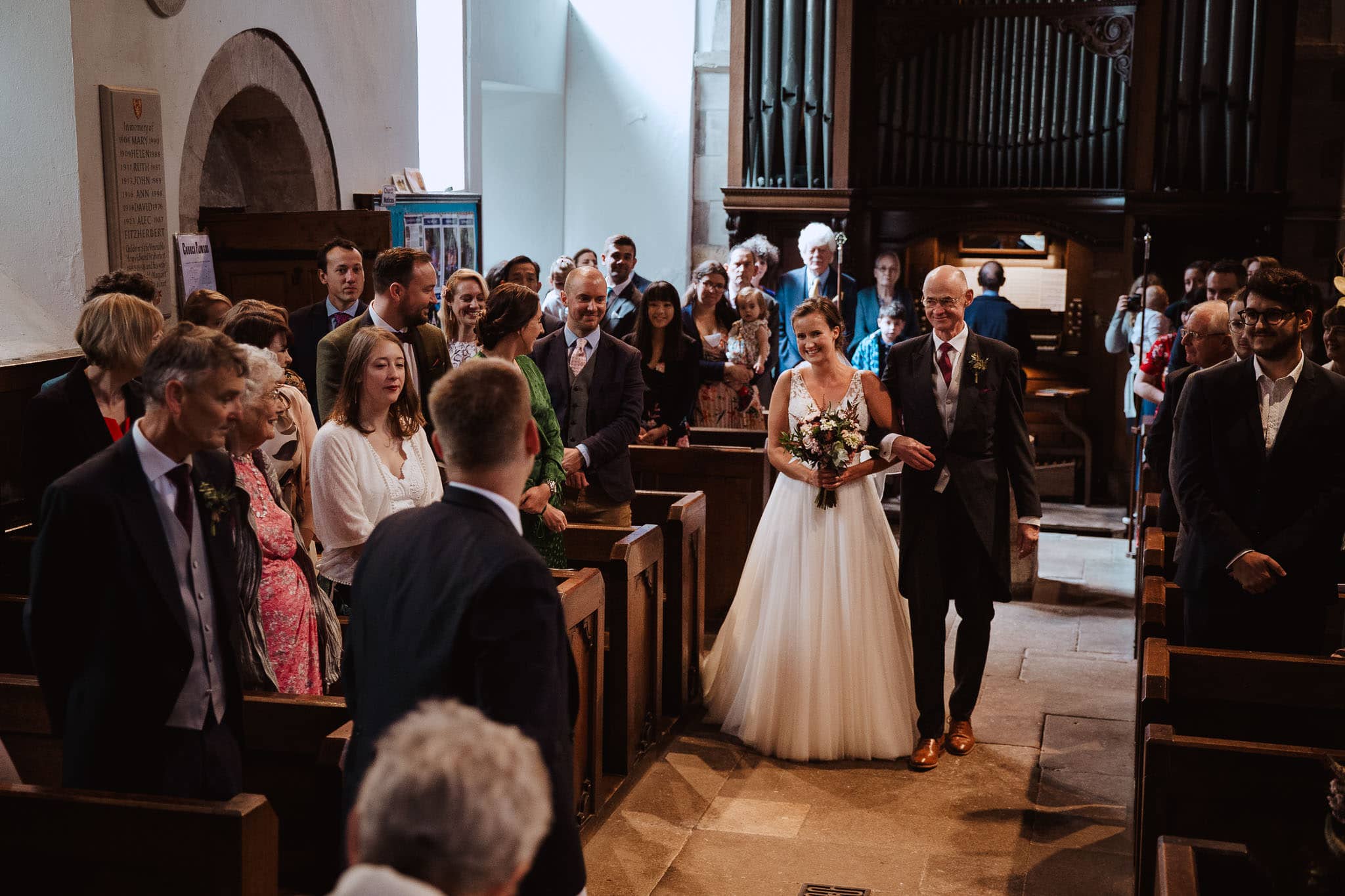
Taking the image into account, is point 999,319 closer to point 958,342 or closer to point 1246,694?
point 958,342

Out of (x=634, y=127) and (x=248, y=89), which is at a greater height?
(x=634, y=127)

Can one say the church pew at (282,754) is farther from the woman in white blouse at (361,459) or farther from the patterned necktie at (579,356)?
the patterned necktie at (579,356)

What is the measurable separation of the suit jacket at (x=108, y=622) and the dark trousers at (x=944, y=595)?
9.29ft

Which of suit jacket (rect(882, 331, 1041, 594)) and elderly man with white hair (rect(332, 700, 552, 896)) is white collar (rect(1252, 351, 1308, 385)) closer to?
suit jacket (rect(882, 331, 1041, 594))

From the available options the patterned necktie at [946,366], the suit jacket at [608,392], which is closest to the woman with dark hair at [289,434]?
the suit jacket at [608,392]

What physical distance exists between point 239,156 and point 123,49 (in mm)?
1733

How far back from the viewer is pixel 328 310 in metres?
5.79

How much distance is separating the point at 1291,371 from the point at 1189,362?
154 centimetres

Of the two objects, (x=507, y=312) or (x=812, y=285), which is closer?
(x=507, y=312)

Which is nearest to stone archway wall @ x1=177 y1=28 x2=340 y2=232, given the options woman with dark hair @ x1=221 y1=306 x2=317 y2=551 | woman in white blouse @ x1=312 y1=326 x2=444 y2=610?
woman with dark hair @ x1=221 y1=306 x2=317 y2=551

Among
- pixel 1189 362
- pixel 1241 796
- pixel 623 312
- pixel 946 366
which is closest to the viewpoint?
pixel 1241 796

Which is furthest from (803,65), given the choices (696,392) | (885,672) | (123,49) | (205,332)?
(205,332)

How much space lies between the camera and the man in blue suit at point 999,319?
28.8ft

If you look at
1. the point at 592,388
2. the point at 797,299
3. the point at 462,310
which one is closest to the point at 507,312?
the point at 592,388
